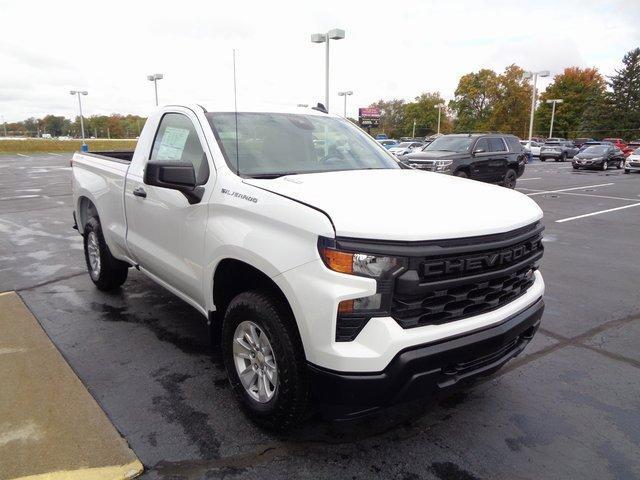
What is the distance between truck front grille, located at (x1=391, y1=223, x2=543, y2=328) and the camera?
2.32 m

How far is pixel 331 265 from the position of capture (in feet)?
7.55

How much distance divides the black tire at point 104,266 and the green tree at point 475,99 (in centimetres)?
7222

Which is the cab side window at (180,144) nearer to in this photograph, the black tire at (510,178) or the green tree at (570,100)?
the black tire at (510,178)

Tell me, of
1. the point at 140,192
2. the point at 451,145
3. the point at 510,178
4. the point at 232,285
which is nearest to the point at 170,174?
the point at 232,285

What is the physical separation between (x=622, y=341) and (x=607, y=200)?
39.3 ft

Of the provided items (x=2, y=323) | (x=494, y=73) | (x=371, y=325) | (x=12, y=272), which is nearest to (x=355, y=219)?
(x=371, y=325)

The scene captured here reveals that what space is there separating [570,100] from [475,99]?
18.9 metres

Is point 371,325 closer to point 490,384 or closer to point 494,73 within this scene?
point 490,384

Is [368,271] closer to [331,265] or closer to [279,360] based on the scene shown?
[331,265]

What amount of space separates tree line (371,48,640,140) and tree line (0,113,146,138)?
63.7m

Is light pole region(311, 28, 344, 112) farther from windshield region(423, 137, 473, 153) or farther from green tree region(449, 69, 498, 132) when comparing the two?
green tree region(449, 69, 498, 132)

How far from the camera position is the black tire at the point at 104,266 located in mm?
5094

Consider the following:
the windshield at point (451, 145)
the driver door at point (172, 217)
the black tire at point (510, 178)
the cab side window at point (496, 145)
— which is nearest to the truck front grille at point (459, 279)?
the driver door at point (172, 217)

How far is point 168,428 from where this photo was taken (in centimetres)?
296
